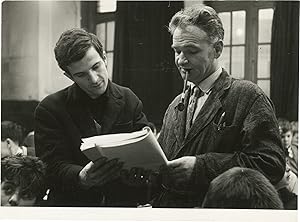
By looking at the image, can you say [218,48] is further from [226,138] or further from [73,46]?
[73,46]

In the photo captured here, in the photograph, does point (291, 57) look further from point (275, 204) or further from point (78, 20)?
point (78, 20)

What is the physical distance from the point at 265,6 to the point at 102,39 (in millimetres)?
543

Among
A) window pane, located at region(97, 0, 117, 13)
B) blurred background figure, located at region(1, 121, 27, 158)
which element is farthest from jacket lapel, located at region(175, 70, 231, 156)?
blurred background figure, located at region(1, 121, 27, 158)

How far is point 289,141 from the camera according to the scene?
1.99 metres

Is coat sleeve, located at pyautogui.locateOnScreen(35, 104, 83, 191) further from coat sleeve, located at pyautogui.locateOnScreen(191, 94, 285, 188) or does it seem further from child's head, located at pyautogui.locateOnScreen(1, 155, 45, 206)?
coat sleeve, located at pyautogui.locateOnScreen(191, 94, 285, 188)

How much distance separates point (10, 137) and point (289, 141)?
0.93 meters

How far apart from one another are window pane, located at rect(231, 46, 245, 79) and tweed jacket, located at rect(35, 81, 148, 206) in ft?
1.08

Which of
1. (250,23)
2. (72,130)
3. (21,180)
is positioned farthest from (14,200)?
(250,23)

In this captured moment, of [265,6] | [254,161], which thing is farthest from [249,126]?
[265,6]

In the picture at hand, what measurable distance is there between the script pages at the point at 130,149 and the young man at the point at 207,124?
0.15 feet

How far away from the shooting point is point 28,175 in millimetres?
2094

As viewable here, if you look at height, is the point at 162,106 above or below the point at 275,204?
above

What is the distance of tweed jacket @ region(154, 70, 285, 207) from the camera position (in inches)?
77.9

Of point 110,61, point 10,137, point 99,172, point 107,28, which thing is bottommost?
point 99,172
